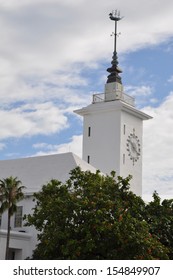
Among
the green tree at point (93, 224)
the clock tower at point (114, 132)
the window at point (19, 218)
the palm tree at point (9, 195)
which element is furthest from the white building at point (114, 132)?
the green tree at point (93, 224)

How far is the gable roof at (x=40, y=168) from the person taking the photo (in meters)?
46.0

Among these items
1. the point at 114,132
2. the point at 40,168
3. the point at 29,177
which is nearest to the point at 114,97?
the point at 114,132

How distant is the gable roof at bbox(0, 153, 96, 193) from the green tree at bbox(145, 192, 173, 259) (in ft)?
41.9

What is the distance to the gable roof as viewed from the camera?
4603 centimetres

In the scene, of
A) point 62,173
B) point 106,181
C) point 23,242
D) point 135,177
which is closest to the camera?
point 106,181

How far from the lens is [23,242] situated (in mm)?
43125

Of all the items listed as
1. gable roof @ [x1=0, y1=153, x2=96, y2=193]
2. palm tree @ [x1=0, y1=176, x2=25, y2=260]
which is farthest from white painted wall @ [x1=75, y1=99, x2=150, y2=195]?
palm tree @ [x1=0, y1=176, x2=25, y2=260]

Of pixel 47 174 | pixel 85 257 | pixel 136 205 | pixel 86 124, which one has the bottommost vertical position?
pixel 85 257

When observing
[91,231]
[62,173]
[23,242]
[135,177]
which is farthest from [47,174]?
[91,231]

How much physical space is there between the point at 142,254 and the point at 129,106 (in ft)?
103

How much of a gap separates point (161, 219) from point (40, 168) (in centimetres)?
1689

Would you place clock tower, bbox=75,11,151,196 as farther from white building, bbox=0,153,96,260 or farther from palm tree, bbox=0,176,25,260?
palm tree, bbox=0,176,25,260

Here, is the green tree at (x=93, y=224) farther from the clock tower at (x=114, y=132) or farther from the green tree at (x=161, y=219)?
the clock tower at (x=114, y=132)

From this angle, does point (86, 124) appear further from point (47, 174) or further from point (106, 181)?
point (106, 181)
